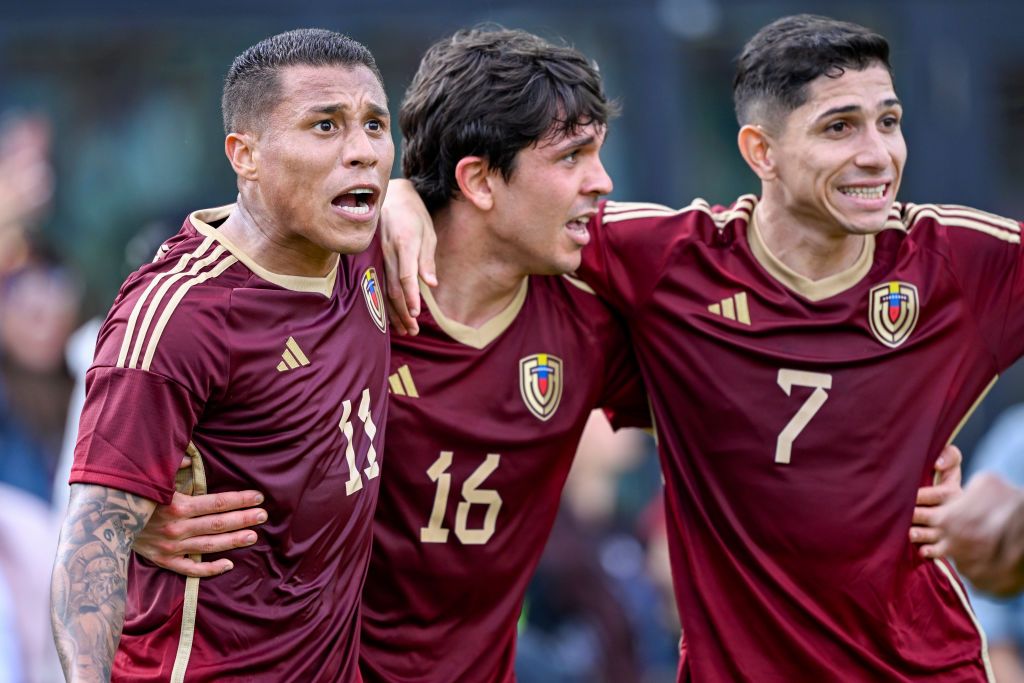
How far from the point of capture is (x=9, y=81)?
787 cm

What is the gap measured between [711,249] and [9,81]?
486cm

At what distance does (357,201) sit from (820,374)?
4.50 feet

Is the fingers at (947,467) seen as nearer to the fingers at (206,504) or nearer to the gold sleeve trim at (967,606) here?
the gold sleeve trim at (967,606)

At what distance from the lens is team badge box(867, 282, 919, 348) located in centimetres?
421

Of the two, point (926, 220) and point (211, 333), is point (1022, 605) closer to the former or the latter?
point (926, 220)

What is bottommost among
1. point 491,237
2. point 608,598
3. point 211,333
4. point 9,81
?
point 608,598

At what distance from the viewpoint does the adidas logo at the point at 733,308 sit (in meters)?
4.29

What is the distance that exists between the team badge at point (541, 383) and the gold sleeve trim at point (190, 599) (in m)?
1.09

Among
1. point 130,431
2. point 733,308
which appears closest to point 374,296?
point 130,431

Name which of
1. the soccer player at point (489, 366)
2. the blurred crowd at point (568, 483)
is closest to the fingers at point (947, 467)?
the soccer player at point (489, 366)

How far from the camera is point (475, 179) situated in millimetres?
4414

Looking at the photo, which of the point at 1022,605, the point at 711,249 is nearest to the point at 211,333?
the point at 711,249

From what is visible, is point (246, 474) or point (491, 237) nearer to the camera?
point (246, 474)

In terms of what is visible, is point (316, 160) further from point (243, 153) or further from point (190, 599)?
point (190, 599)
